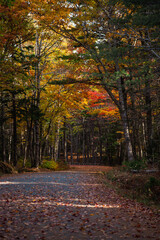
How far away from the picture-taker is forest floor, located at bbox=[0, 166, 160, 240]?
15.3 ft

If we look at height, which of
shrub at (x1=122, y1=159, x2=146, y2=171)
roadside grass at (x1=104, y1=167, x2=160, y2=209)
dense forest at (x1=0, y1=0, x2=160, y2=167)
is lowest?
roadside grass at (x1=104, y1=167, x2=160, y2=209)

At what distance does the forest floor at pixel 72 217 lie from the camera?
4.66m

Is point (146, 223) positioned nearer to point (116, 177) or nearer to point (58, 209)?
point (58, 209)

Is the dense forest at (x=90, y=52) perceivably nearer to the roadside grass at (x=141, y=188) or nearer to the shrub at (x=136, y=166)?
the shrub at (x=136, y=166)

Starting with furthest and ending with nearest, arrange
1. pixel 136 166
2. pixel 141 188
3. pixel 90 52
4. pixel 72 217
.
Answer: pixel 90 52 → pixel 136 166 → pixel 141 188 → pixel 72 217

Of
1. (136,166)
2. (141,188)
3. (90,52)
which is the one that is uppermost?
(90,52)

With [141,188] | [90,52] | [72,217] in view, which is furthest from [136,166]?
[72,217]

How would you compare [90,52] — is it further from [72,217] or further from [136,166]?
[72,217]

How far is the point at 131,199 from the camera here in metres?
8.82

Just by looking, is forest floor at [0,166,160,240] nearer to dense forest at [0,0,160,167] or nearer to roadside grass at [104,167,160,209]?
roadside grass at [104,167,160,209]

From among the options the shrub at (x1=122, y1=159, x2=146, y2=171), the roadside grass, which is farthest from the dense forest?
the roadside grass

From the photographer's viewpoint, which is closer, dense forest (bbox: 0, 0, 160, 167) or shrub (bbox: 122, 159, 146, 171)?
dense forest (bbox: 0, 0, 160, 167)

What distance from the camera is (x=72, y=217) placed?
19.1ft

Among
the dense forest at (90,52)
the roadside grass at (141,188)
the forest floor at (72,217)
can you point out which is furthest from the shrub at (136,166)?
the forest floor at (72,217)
